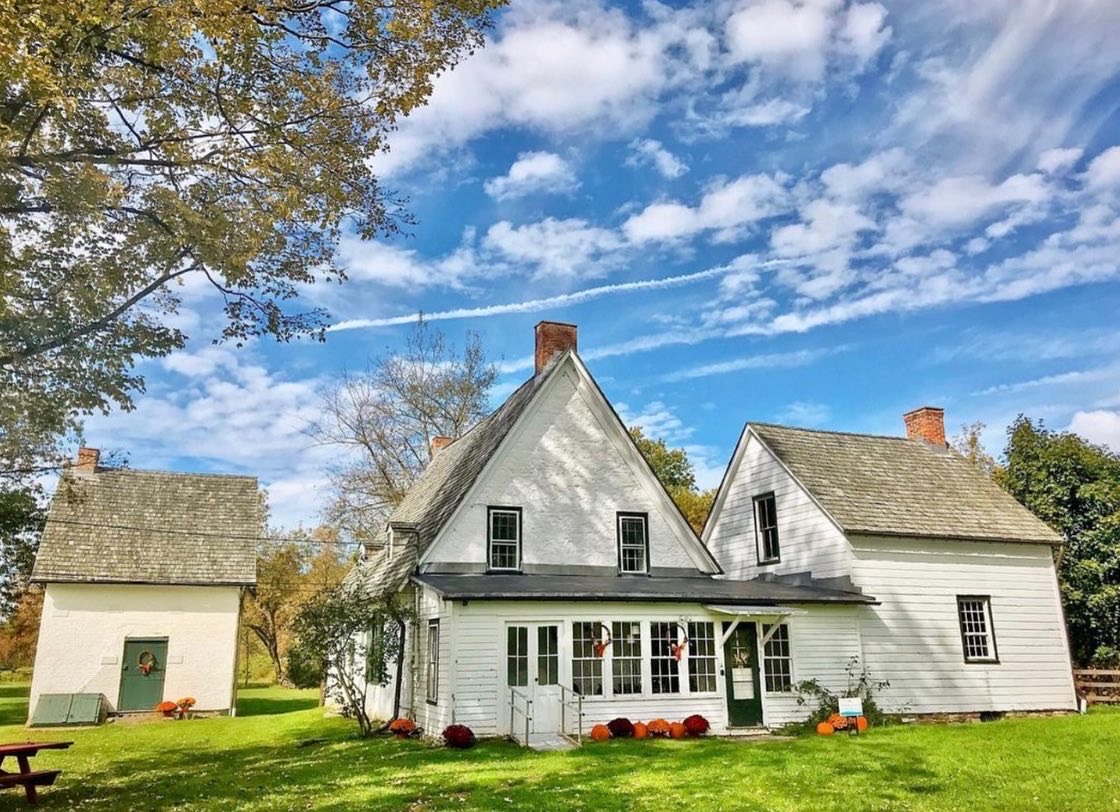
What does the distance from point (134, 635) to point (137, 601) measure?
962 mm

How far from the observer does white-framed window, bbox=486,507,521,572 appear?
18250 mm

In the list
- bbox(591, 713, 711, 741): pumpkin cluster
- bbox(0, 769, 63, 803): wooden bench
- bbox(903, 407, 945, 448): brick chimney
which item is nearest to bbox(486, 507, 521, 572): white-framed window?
bbox(591, 713, 711, 741): pumpkin cluster

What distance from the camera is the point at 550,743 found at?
14672mm

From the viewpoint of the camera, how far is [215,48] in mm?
9266

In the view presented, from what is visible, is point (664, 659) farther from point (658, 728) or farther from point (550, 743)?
point (550, 743)

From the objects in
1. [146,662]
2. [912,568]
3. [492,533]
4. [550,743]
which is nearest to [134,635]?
[146,662]

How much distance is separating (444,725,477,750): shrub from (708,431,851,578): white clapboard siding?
9.82 m

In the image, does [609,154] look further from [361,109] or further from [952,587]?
[952,587]

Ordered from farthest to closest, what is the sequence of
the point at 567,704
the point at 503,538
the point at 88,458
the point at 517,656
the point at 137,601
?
1. the point at 88,458
2. the point at 137,601
3. the point at 503,538
4. the point at 517,656
5. the point at 567,704

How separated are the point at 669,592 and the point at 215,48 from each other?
40.9 ft

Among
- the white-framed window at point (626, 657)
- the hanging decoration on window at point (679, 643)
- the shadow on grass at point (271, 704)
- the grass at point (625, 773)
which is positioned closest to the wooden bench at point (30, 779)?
the grass at point (625, 773)

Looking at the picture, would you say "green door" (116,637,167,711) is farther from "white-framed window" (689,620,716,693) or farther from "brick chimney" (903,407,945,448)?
"brick chimney" (903,407,945,448)

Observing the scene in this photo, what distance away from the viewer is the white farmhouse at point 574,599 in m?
15.6

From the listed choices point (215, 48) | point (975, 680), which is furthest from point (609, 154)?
point (975, 680)
